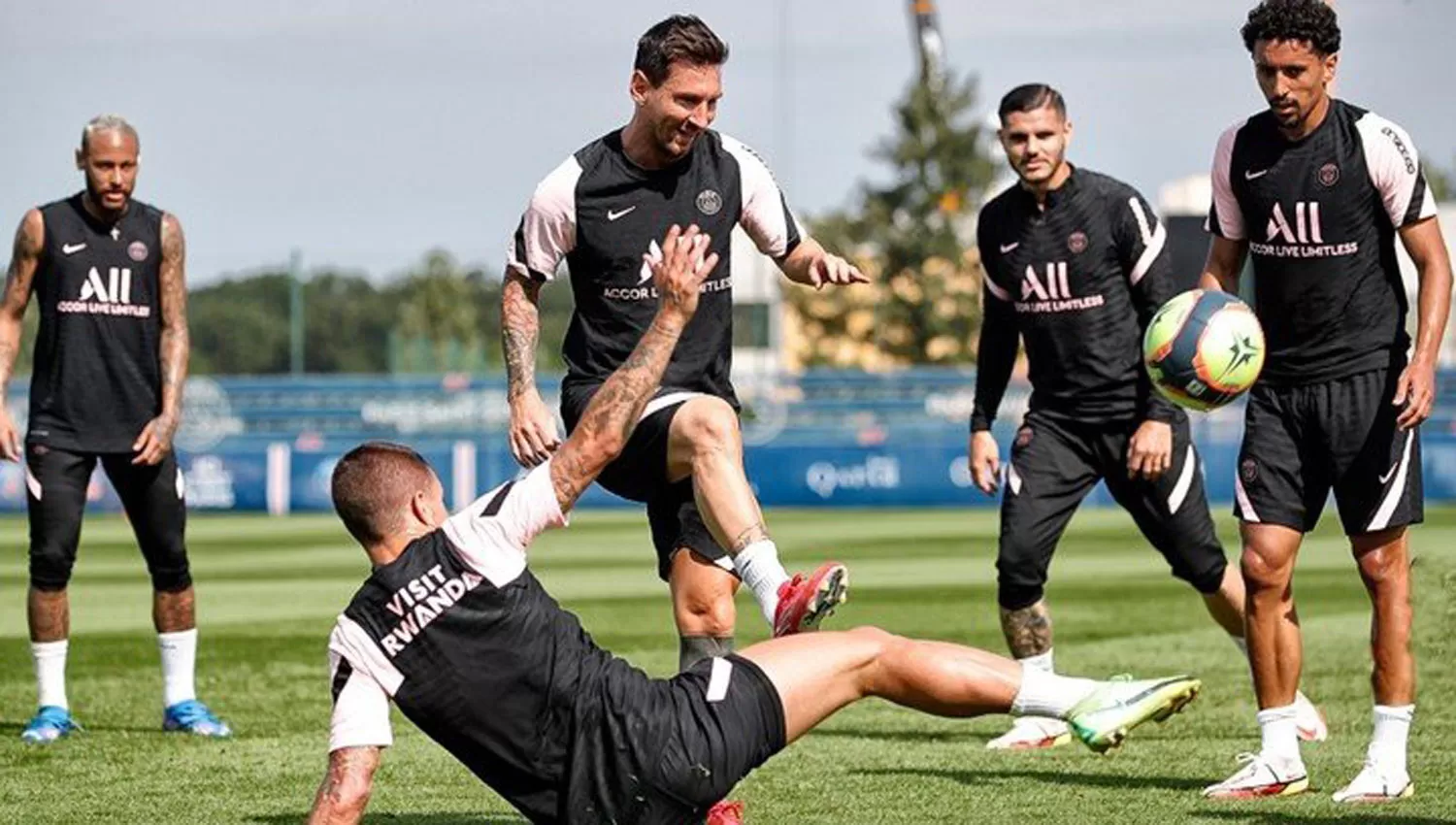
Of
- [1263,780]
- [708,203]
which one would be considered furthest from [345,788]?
[1263,780]

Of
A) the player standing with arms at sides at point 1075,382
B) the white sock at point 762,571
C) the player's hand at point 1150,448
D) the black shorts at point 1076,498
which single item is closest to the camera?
the white sock at point 762,571

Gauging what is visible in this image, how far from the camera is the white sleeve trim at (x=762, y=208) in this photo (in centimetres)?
869

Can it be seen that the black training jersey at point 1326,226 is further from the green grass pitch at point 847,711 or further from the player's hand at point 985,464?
the player's hand at point 985,464

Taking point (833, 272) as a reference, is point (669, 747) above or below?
below

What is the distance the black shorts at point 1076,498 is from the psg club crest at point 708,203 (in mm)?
2339

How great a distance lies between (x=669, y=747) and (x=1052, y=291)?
419cm

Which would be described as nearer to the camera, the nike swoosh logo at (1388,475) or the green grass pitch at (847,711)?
the green grass pitch at (847,711)

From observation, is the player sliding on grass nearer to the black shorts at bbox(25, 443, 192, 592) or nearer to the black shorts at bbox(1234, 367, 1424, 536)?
the black shorts at bbox(1234, 367, 1424, 536)

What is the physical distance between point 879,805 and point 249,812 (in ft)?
7.08

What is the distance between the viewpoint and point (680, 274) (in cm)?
669

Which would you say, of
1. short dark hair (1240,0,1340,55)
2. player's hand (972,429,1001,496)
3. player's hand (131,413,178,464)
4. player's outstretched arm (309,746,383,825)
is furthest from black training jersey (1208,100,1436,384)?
player's hand (131,413,178,464)

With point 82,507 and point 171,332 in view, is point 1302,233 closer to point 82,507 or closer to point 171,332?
point 171,332

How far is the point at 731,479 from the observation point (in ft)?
26.1

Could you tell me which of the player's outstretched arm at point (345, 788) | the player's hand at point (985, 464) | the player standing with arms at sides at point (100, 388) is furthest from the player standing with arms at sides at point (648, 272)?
the player standing with arms at sides at point (100, 388)
